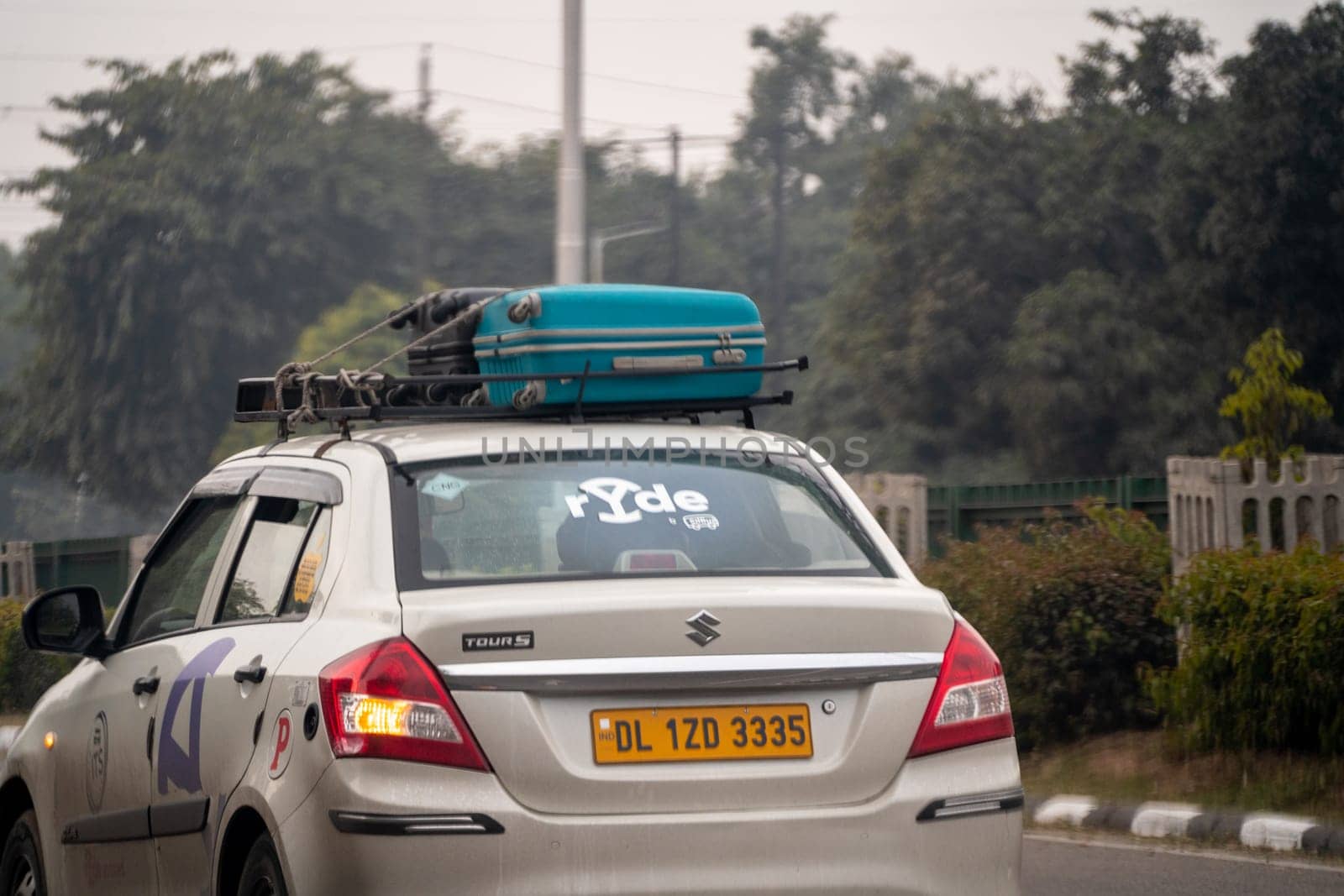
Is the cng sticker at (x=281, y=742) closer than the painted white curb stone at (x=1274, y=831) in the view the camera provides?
Yes

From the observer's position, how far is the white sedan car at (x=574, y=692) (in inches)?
148

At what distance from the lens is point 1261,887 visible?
7176mm

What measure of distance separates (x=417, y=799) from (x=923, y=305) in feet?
126

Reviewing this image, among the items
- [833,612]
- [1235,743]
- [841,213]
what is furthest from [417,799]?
[841,213]

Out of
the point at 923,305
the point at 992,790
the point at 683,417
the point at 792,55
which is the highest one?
the point at 792,55

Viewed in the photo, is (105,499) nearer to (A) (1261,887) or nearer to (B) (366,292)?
(B) (366,292)

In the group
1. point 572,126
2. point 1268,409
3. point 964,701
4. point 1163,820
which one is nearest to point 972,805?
point 964,701

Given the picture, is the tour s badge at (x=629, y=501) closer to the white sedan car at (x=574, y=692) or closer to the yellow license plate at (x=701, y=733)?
the white sedan car at (x=574, y=692)

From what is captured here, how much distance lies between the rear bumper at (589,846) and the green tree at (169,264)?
5553 cm

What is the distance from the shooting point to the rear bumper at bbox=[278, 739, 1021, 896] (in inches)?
146

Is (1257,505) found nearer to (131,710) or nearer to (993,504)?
(993,504)

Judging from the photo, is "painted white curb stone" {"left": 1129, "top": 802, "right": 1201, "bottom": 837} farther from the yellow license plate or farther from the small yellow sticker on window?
the small yellow sticker on window

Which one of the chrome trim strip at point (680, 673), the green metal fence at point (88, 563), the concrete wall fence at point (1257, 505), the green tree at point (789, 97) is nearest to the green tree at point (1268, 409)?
the concrete wall fence at point (1257, 505)

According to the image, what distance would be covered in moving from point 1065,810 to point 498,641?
5961mm
